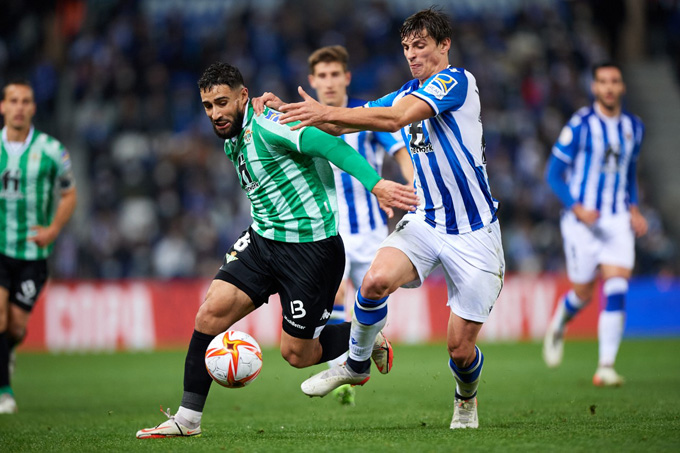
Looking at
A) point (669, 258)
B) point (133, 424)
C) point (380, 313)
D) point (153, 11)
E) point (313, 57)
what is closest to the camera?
point (380, 313)

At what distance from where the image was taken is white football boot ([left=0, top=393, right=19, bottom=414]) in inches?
291

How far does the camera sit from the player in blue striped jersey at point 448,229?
550cm

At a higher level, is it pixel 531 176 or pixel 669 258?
pixel 531 176

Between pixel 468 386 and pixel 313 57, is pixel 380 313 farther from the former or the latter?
pixel 313 57

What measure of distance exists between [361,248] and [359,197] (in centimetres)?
44

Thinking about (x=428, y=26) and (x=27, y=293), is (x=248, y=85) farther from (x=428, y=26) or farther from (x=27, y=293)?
(x=428, y=26)

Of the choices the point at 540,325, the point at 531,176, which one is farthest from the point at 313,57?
the point at 531,176

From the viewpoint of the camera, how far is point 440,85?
530 cm

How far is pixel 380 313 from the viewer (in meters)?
5.63

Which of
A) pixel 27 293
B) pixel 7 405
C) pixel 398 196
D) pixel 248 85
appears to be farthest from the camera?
pixel 248 85

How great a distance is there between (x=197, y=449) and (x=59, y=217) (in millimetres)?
3785

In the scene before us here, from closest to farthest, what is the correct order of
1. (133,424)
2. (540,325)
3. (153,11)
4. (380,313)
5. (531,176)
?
(380,313) < (133,424) < (540,325) < (531,176) < (153,11)

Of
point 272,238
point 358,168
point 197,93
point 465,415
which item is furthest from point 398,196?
point 197,93

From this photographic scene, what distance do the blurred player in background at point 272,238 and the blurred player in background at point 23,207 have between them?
9.15ft
